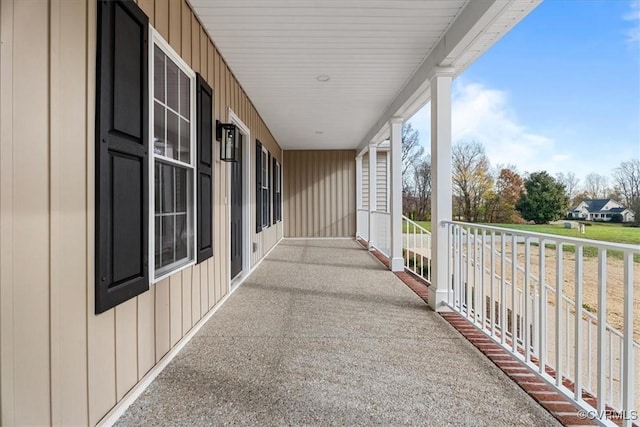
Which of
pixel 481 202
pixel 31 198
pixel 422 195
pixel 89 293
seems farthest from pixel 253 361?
pixel 422 195

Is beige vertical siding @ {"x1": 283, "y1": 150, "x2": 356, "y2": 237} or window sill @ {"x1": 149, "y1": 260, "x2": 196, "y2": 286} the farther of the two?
beige vertical siding @ {"x1": 283, "y1": 150, "x2": 356, "y2": 237}

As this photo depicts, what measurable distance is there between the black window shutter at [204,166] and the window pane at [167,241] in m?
0.35

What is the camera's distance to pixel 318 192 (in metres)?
9.38

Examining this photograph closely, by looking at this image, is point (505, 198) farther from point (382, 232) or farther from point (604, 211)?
point (604, 211)

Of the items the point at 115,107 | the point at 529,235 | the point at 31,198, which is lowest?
the point at 529,235

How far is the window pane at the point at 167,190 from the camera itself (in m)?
2.24

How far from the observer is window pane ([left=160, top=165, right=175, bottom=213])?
7.36 feet

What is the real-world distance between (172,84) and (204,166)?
2.40 feet

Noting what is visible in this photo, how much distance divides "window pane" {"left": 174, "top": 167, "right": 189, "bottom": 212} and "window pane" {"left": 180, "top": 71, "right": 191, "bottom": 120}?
440 mm

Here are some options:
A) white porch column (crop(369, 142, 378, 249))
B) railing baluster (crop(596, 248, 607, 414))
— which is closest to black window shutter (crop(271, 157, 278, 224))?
white porch column (crop(369, 142, 378, 249))

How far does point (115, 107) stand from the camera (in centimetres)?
158

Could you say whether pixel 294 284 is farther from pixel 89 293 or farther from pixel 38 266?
pixel 38 266

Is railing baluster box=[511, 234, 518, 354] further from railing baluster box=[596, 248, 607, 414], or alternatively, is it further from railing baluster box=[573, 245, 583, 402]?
railing baluster box=[596, 248, 607, 414]

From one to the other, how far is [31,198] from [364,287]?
3.55 metres
